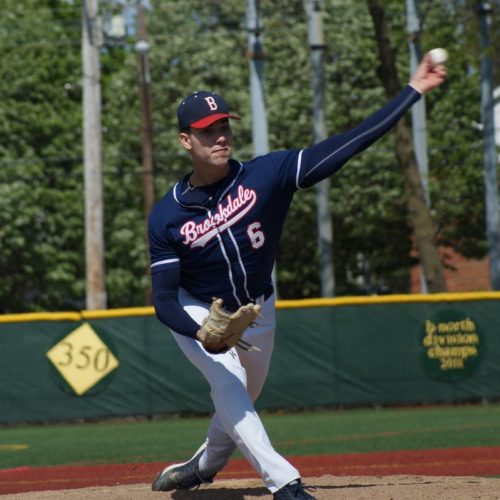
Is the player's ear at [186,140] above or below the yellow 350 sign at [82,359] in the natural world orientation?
above

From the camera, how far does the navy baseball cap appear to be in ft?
20.1

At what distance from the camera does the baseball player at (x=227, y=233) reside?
6008 mm

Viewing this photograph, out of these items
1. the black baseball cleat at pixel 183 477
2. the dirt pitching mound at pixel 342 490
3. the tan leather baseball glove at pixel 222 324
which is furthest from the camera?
the black baseball cleat at pixel 183 477

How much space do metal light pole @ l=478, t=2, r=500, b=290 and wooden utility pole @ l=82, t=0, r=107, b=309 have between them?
22.1 ft

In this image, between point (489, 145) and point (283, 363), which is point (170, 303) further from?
point (489, 145)

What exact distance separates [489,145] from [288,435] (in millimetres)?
9903

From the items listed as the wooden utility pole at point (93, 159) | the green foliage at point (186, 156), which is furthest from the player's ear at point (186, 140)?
the green foliage at point (186, 156)

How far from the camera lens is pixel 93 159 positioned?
21953 mm

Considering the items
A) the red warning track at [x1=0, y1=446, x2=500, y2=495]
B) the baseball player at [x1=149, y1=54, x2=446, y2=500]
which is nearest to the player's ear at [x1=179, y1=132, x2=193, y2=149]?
the baseball player at [x1=149, y1=54, x2=446, y2=500]

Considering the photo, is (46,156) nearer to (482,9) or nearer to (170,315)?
(482,9)

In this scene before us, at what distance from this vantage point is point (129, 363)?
52.7 feet

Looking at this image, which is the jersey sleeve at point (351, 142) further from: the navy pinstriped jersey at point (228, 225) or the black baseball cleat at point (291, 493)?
the black baseball cleat at point (291, 493)

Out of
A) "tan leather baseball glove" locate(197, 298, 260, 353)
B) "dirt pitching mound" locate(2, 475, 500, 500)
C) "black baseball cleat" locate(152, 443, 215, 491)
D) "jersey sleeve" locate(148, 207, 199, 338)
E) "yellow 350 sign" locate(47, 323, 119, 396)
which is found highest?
"jersey sleeve" locate(148, 207, 199, 338)

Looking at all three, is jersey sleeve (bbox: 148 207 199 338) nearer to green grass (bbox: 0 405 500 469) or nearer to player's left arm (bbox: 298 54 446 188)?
player's left arm (bbox: 298 54 446 188)
